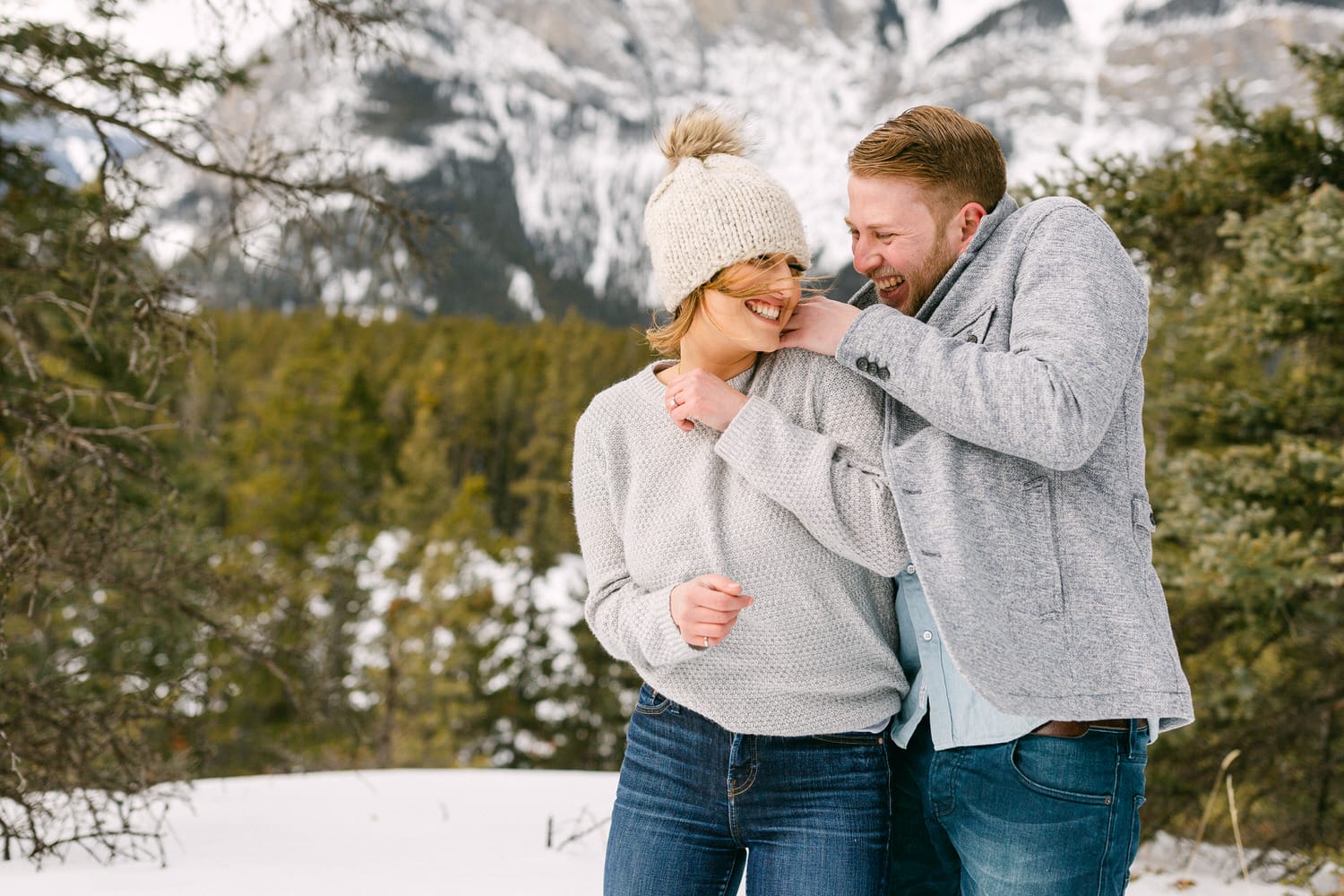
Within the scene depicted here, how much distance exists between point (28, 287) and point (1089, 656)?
6276mm

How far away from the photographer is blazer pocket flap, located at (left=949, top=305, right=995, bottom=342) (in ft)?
5.89

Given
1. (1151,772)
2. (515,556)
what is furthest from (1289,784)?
(515,556)

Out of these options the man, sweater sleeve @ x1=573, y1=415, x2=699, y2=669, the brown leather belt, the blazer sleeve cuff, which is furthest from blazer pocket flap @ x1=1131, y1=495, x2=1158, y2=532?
sweater sleeve @ x1=573, y1=415, x2=699, y2=669

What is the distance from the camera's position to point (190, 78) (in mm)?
7199

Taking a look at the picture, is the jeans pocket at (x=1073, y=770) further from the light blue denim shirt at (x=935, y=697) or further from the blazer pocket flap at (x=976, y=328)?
A: the blazer pocket flap at (x=976, y=328)

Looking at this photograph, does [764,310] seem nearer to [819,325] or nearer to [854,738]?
[819,325]

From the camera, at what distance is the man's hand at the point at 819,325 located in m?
1.86

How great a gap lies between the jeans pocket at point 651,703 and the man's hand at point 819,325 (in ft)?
2.26

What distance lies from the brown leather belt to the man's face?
77 centimetres

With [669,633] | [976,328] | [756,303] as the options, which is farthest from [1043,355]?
[669,633]

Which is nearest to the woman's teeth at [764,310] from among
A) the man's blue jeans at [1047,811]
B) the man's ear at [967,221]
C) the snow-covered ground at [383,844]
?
the man's ear at [967,221]

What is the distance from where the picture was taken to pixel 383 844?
15.2 ft

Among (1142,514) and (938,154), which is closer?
(1142,514)

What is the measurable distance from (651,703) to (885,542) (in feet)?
1.82
